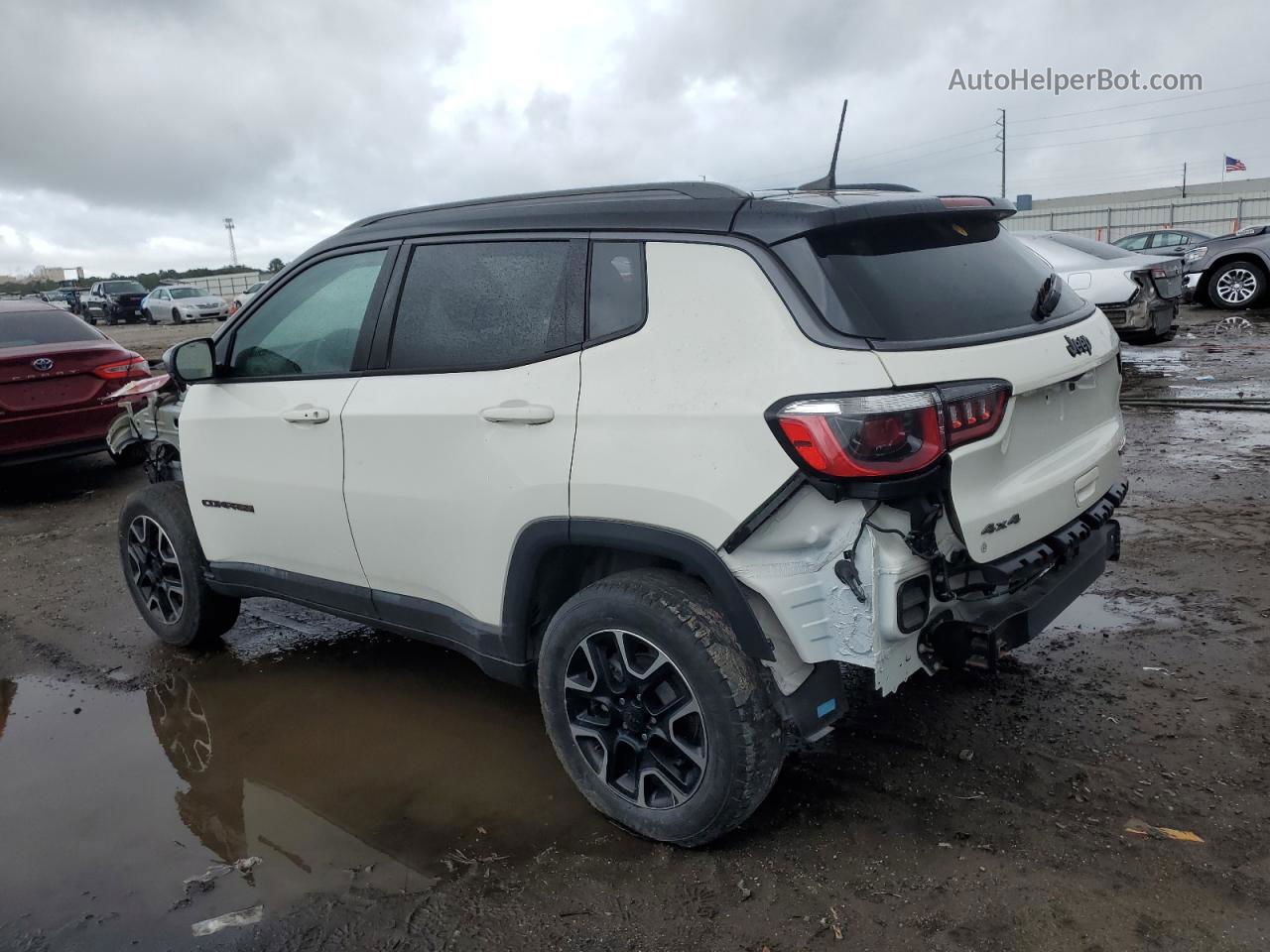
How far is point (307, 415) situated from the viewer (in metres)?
3.69

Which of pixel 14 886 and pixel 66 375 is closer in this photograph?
pixel 14 886

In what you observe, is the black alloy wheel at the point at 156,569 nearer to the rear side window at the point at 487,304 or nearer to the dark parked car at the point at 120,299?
the rear side window at the point at 487,304

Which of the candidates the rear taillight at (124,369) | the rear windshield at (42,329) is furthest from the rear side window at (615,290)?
the rear windshield at (42,329)

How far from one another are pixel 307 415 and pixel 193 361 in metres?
0.76

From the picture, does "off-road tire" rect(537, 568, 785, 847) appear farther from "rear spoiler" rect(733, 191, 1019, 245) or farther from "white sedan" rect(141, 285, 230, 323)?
"white sedan" rect(141, 285, 230, 323)

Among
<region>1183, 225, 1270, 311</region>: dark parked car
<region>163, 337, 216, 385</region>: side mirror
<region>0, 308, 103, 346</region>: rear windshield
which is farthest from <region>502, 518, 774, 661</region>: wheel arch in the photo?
<region>1183, 225, 1270, 311</region>: dark parked car

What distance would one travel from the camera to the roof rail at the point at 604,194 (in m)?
2.92

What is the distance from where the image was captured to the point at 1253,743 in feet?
10.8

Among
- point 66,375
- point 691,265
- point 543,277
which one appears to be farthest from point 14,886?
point 66,375

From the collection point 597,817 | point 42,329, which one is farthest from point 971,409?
point 42,329

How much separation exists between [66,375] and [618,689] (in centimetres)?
718

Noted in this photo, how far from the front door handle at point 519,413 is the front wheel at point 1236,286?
16029 millimetres

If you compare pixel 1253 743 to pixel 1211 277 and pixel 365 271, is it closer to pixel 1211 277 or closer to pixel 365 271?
pixel 365 271

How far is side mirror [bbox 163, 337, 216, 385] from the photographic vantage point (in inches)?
161
